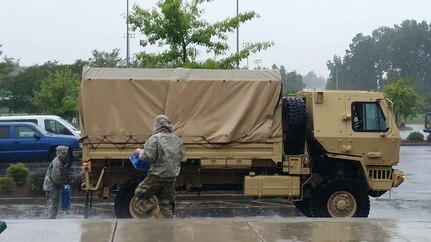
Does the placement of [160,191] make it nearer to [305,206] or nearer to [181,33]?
[305,206]

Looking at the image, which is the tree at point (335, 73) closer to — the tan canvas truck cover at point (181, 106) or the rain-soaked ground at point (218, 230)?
the tan canvas truck cover at point (181, 106)

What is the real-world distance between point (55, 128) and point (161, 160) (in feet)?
49.2

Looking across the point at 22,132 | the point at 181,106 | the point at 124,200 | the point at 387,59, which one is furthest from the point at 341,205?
the point at 387,59

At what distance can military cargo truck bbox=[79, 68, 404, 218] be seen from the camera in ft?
39.3

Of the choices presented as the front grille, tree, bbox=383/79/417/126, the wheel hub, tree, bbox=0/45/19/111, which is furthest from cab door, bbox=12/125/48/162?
tree, bbox=383/79/417/126

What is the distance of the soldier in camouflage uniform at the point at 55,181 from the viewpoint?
1213 centimetres

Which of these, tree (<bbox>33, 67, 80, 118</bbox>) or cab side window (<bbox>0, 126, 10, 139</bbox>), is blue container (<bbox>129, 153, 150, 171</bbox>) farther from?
tree (<bbox>33, 67, 80, 118</bbox>)

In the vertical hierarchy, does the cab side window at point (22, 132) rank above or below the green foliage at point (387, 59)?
below

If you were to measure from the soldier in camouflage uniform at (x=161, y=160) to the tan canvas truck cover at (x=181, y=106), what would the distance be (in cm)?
252

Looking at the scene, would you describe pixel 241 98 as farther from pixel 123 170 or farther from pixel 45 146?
pixel 45 146

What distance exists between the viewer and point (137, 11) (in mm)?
18406

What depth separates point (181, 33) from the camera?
59.9 ft

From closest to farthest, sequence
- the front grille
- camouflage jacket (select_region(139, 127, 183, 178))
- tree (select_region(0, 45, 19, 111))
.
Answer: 1. camouflage jacket (select_region(139, 127, 183, 178))
2. the front grille
3. tree (select_region(0, 45, 19, 111))

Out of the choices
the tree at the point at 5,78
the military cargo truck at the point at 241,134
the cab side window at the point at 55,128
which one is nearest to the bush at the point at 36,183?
the military cargo truck at the point at 241,134
